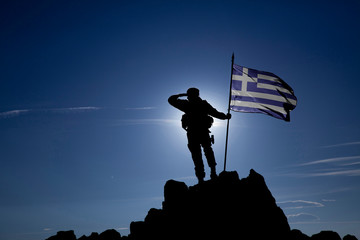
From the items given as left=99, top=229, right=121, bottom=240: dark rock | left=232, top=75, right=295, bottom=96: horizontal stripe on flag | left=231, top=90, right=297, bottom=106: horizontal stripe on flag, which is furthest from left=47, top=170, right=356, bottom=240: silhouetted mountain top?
left=99, top=229, right=121, bottom=240: dark rock

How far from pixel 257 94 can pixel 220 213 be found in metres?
7.01

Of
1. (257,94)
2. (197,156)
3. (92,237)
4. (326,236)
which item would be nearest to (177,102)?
(197,156)

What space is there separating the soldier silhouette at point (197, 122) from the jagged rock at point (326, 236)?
17.1 metres

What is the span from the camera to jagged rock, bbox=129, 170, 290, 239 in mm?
9086

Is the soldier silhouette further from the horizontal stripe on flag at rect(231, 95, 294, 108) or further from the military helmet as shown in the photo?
the horizontal stripe on flag at rect(231, 95, 294, 108)

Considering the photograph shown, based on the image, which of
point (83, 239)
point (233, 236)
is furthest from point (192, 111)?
point (83, 239)

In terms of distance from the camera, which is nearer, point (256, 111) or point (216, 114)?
point (216, 114)

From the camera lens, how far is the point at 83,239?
21656 mm

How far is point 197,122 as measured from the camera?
10.7 meters

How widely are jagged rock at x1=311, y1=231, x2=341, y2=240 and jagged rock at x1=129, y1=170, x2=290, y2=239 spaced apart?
50.1 ft

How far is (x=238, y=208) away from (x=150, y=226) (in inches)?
164

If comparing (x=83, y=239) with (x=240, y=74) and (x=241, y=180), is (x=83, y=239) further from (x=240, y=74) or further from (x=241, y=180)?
(x=240, y=74)

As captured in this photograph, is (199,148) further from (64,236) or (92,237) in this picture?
(64,236)

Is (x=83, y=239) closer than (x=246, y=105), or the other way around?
(x=246, y=105)
